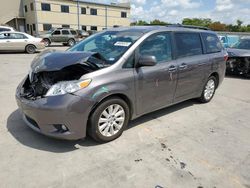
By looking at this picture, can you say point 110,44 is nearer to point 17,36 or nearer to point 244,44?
point 244,44

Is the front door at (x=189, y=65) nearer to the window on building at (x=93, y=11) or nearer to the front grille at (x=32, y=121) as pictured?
the front grille at (x=32, y=121)

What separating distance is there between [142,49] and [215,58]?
247 centimetres

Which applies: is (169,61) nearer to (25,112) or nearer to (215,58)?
(215,58)

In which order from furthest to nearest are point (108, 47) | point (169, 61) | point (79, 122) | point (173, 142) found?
1. point (169, 61)
2. point (108, 47)
3. point (173, 142)
4. point (79, 122)

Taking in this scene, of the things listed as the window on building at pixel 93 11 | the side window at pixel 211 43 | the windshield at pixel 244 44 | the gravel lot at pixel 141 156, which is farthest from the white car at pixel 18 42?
the window on building at pixel 93 11

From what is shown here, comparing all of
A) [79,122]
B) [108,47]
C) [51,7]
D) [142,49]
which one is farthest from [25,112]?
[51,7]

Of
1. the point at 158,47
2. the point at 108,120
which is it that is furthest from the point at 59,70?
the point at 158,47

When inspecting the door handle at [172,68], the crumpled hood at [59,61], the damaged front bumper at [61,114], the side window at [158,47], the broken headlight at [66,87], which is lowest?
the damaged front bumper at [61,114]

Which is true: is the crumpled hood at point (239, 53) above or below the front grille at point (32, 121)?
above

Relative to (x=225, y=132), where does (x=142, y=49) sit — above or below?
above

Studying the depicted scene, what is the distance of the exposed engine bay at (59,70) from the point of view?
3.26m

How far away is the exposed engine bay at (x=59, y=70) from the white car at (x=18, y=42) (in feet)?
41.4

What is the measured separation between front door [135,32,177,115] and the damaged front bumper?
1000mm

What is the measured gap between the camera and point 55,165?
2.96 m
